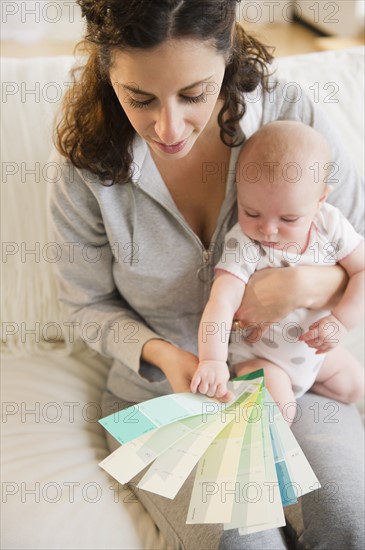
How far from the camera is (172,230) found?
1.15m

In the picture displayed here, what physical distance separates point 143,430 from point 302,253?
412 mm

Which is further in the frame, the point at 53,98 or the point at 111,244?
the point at 53,98

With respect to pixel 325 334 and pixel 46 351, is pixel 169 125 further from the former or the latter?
pixel 46 351

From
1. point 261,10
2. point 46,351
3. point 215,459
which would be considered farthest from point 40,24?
point 215,459

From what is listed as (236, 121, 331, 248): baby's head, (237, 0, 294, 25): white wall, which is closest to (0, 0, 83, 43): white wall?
(237, 0, 294, 25): white wall

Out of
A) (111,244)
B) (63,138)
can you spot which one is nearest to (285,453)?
(111,244)

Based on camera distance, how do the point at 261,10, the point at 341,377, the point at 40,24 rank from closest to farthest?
the point at 341,377 → the point at 261,10 → the point at 40,24

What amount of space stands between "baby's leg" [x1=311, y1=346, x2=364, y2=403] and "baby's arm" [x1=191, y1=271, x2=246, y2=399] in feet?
0.76

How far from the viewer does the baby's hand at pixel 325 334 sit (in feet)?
3.51

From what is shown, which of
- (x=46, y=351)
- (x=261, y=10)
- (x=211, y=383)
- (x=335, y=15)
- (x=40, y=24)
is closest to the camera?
(x=211, y=383)

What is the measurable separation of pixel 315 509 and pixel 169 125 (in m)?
0.61

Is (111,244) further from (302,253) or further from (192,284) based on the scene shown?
(302,253)

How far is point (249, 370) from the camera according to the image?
1135mm

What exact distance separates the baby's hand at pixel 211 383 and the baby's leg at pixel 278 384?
129 mm
